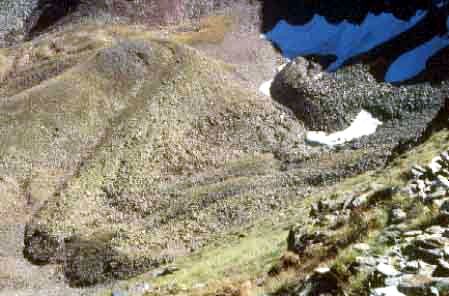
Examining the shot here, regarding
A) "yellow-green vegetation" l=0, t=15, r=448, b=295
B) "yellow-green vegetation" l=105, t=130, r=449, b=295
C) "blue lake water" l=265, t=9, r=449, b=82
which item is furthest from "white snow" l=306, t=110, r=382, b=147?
"yellow-green vegetation" l=105, t=130, r=449, b=295

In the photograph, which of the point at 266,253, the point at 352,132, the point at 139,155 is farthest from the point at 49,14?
the point at 266,253

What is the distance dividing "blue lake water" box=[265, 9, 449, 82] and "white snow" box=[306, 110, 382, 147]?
7071 millimetres

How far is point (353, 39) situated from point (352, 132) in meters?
22.3

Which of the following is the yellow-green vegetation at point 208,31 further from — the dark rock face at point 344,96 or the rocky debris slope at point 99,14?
the dark rock face at point 344,96

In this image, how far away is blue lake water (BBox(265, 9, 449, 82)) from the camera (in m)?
67.4

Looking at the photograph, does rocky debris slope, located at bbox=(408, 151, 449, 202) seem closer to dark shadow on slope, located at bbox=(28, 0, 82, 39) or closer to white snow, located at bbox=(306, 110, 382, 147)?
white snow, located at bbox=(306, 110, 382, 147)

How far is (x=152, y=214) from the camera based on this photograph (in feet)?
157

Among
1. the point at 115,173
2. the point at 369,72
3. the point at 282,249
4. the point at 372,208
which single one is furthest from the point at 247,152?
the point at 372,208

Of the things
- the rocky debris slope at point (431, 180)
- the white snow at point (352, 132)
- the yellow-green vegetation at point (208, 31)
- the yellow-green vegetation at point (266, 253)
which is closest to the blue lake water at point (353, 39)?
the yellow-green vegetation at point (208, 31)

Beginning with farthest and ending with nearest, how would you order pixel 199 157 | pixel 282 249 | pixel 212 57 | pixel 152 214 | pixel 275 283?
pixel 212 57, pixel 199 157, pixel 152 214, pixel 282 249, pixel 275 283

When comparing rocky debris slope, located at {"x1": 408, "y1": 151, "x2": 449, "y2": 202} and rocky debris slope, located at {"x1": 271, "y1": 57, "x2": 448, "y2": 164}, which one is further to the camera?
rocky debris slope, located at {"x1": 271, "y1": 57, "x2": 448, "y2": 164}

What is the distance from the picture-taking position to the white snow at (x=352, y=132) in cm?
5953

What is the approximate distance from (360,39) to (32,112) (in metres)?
42.0

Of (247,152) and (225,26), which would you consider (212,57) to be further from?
(247,152)
